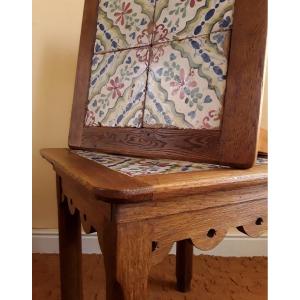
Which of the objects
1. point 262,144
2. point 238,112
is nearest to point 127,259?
point 238,112

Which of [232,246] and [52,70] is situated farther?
[232,246]

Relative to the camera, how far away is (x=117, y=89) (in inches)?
30.0

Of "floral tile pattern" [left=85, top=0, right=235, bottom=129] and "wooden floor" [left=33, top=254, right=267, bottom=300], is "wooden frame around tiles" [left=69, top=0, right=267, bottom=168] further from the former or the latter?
"wooden floor" [left=33, top=254, right=267, bottom=300]

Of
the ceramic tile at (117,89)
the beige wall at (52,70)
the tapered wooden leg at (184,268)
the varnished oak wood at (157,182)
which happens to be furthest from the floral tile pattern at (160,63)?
the tapered wooden leg at (184,268)

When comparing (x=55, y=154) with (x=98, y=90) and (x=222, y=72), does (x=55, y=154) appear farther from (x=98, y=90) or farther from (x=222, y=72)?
(x=222, y=72)

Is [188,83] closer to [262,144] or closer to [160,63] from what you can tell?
[160,63]

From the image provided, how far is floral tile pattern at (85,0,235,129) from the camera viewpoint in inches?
23.3

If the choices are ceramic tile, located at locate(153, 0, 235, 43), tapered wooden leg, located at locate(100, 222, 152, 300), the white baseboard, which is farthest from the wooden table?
the white baseboard

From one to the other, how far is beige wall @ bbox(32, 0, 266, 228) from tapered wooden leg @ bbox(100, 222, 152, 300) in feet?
2.86

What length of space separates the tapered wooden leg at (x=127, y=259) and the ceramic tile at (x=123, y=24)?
0.44 m

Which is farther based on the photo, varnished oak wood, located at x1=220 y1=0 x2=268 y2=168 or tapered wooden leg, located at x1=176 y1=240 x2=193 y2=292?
tapered wooden leg, located at x1=176 y1=240 x2=193 y2=292

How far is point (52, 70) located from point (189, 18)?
0.76 metres
